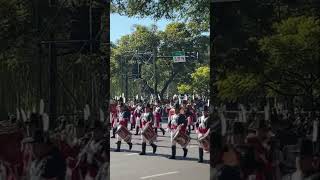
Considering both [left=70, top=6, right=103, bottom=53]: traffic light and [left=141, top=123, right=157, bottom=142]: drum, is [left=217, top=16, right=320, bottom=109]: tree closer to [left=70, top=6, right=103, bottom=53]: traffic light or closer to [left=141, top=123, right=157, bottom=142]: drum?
[left=70, top=6, right=103, bottom=53]: traffic light

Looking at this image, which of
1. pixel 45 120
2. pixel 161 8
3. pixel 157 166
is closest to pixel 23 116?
pixel 45 120

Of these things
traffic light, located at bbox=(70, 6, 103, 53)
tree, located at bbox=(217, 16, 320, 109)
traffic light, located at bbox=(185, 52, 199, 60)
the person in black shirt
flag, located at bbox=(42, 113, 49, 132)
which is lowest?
the person in black shirt

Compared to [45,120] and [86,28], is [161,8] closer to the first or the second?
[86,28]

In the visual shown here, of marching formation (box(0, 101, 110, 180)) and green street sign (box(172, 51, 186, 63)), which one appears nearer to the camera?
marching formation (box(0, 101, 110, 180))

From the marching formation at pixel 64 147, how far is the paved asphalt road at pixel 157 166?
137 inches

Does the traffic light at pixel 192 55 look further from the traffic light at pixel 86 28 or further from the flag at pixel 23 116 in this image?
the flag at pixel 23 116

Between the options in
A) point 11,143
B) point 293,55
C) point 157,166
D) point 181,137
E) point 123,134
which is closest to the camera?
point 293,55

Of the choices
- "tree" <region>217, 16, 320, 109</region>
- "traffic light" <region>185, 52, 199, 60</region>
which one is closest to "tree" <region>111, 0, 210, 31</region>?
"tree" <region>217, 16, 320, 109</region>

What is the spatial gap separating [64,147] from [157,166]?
6981 millimetres

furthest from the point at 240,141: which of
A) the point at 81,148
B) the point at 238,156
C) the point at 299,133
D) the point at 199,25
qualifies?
the point at 199,25

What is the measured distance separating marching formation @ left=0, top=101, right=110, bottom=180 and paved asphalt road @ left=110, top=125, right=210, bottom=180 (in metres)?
3.49

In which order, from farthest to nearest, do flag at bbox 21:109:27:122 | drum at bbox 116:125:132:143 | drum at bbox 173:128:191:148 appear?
drum at bbox 116:125:132:143 < drum at bbox 173:128:191:148 < flag at bbox 21:109:27:122

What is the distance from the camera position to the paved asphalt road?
9812 millimetres

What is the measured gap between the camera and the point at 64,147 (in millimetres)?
4945
